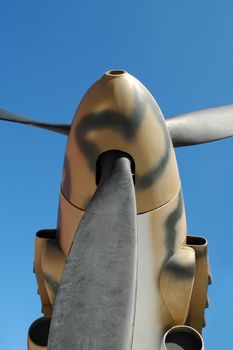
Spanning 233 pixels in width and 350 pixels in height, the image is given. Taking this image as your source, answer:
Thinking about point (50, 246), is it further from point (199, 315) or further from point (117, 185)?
point (199, 315)

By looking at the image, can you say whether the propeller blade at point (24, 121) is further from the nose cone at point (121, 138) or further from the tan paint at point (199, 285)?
the tan paint at point (199, 285)

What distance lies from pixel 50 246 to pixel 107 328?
309 centimetres

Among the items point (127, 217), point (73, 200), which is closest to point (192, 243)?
point (73, 200)

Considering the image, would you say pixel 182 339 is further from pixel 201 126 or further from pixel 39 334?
pixel 201 126

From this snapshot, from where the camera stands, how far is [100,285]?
11.5 ft

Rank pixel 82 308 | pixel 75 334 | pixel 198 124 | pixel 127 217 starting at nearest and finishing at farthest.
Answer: pixel 75 334
pixel 82 308
pixel 127 217
pixel 198 124

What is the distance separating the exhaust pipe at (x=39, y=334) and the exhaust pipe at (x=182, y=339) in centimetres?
Result: 157

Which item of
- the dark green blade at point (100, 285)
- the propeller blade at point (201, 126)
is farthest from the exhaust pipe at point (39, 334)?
the propeller blade at point (201, 126)

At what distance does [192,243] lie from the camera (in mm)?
6367

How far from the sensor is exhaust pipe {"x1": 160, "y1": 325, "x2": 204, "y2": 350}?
19.1ft

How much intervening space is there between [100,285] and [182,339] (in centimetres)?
293

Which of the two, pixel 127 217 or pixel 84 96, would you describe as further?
pixel 84 96

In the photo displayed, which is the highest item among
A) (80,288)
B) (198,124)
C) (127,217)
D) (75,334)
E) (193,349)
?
(198,124)

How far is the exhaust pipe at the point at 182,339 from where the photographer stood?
5.83 meters
